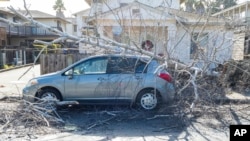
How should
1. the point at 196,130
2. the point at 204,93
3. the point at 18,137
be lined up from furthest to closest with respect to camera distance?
the point at 204,93
the point at 196,130
the point at 18,137

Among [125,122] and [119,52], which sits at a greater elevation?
[119,52]

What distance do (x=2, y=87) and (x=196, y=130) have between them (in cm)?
961

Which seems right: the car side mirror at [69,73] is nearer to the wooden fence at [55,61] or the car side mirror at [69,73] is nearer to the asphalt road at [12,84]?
the asphalt road at [12,84]

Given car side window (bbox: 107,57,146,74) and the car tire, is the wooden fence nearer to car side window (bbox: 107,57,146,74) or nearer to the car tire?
the car tire

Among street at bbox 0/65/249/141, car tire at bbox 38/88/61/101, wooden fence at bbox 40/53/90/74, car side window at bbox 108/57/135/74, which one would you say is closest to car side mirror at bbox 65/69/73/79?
car tire at bbox 38/88/61/101

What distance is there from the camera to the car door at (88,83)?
24.6 ft

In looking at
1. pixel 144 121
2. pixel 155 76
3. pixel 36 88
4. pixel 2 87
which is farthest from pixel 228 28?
pixel 2 87

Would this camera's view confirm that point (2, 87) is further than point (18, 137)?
Yes

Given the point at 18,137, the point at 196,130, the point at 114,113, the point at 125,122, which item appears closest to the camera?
the point at 18,137

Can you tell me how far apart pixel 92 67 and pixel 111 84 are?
0.80 m

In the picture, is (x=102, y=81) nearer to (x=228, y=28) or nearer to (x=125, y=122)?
(x=125, y=122)

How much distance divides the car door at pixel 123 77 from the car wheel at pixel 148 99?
0.85 feet

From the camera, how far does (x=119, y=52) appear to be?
764 centimetres

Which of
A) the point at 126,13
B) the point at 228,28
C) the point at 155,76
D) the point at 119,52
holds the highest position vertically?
the point at 126,13
